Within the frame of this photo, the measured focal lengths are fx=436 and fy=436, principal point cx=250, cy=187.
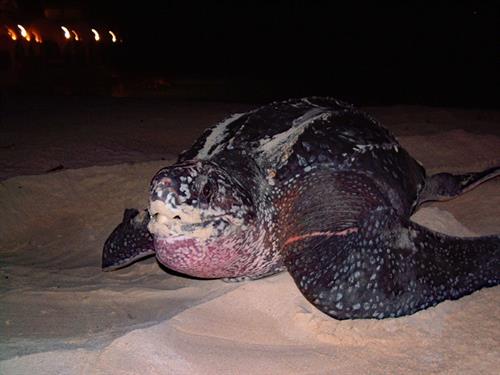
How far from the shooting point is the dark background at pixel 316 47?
47.2 feet

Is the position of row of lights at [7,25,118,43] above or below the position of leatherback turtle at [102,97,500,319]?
above

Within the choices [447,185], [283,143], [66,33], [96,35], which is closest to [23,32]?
[66,33]

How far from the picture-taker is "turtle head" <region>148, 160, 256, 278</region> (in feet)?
5.60

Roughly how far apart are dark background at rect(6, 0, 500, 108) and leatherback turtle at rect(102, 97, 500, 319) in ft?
30.3

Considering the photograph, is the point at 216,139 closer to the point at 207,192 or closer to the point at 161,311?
the point at 207,192

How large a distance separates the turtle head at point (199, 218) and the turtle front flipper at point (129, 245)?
0.72 metres

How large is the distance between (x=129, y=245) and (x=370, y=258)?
143 cm

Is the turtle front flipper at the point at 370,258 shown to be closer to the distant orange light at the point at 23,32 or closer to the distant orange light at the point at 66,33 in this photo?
the distant orange light at the point at 23,32

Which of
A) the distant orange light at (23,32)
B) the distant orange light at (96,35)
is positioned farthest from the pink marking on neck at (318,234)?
the distant orange light at (96,35)

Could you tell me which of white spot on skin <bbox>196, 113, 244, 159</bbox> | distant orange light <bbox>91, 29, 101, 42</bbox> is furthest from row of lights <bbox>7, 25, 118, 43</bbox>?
white spot on skin <bbox>196, 113, 244, 159</bbox>

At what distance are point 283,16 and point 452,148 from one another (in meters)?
42.7

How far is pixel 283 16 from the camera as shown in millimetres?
43656

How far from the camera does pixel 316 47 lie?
1232 inches

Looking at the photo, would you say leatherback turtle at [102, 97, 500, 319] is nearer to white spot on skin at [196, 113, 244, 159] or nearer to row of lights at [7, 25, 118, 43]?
white spot on skin at [196, 113, 244, 159]
